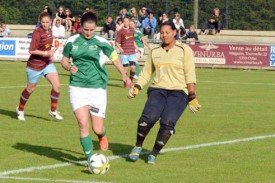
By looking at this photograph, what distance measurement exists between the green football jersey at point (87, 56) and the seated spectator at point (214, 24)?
29.8 m

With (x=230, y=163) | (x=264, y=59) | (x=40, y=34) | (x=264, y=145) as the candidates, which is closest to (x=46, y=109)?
(x=40, y=34)

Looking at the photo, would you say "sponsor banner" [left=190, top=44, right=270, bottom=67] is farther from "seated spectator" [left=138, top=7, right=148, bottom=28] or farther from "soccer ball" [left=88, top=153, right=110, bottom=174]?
"soccer ball" [left=88, top=153, right=110, bottom=174]

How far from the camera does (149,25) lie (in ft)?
130

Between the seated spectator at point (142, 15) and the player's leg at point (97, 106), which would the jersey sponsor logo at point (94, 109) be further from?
the seated spectator at point (142, 15)

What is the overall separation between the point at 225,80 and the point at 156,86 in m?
18.6

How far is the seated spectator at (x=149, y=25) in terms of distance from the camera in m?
39.4

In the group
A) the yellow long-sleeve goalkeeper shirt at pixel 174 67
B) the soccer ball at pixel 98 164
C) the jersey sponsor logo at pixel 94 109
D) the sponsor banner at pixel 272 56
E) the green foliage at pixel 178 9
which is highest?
the yellow long-sleeve goalkeeper shirt at pixel 174 67

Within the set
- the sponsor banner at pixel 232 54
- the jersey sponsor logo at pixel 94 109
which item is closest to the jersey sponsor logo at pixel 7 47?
the sponsor banner at pixel 232 54

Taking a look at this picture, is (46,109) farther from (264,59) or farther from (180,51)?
(264,59)

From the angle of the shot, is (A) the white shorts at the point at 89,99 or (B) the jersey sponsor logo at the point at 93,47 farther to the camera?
(B) the jersey sponsor logo at the point at 93,47

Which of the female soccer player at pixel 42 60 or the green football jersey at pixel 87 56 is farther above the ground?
the green football jersey at pixel 87 56

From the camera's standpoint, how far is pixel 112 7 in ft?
148

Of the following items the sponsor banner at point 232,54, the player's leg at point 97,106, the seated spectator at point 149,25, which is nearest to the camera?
the player's leg at point 97,106

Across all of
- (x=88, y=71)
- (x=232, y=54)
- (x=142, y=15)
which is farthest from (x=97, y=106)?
(x=142, y=15)
